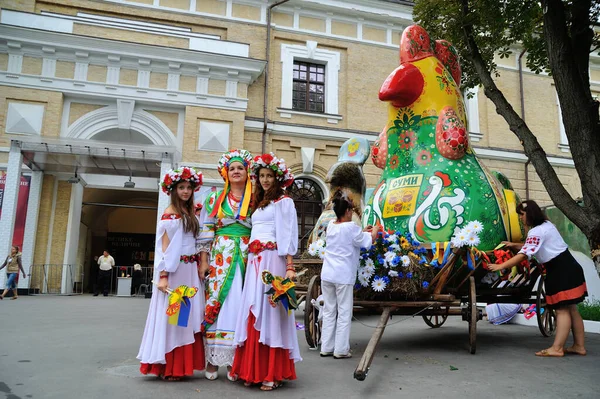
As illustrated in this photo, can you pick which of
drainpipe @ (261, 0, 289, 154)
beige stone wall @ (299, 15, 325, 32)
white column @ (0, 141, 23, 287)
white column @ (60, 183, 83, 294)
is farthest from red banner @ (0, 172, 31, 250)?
beige stone wall @ (299, 15, 325, 32)

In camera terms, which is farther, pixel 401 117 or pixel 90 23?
pixel 90 23

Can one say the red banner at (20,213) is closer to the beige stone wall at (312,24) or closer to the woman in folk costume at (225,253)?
the beige stone wall at (312,24)

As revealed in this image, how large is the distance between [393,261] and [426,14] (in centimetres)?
537

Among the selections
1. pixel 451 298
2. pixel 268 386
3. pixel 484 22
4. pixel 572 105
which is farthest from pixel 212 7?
pixel 268 386

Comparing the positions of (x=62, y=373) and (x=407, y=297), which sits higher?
(x=407, y=297)

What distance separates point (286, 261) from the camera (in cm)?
389

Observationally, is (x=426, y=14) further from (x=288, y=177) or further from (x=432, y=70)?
(x=288, y=177)

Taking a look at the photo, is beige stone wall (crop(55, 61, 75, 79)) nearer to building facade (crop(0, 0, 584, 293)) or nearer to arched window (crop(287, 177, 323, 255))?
building facade (crop(0, 0, 584, 293))

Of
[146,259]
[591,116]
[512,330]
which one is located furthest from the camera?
[146,259]

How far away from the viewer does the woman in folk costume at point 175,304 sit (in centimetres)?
368

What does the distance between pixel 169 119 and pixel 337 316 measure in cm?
1143

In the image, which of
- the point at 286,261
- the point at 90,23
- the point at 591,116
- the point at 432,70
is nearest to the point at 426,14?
the point at 432,70

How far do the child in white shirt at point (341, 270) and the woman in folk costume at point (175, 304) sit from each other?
1323 mm

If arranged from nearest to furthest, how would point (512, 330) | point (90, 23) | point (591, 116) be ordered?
point (591, 116) < point (512, 330) < point (90, 23)
